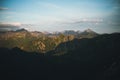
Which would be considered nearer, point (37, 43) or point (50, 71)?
point (50, 71)

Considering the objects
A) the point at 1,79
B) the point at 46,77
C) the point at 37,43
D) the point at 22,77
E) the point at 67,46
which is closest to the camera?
the point at 1,79

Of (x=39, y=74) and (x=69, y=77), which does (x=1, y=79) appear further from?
(x=69, y=77)

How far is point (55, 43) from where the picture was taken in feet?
487

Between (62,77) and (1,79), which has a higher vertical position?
(1,79)

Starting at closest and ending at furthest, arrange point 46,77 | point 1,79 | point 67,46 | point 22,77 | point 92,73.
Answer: point 1,79
point 22,77
point 46,77
point 92,73
point 67,46

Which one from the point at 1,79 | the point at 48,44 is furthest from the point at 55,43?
the point at 1,79

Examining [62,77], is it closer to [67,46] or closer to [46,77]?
[46,77]

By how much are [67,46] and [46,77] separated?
86846 mm

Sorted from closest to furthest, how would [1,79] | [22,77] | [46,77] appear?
[1,79] → [22,77] → [46,77]

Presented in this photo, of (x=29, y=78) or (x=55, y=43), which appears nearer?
(x=29, y=78)

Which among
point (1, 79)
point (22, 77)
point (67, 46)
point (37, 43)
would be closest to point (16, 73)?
point (22, 77)

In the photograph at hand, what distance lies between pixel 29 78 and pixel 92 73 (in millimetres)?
15374

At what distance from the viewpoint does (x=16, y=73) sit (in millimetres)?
37312

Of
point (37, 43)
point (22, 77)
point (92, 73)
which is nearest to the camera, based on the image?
point (22, 77)
